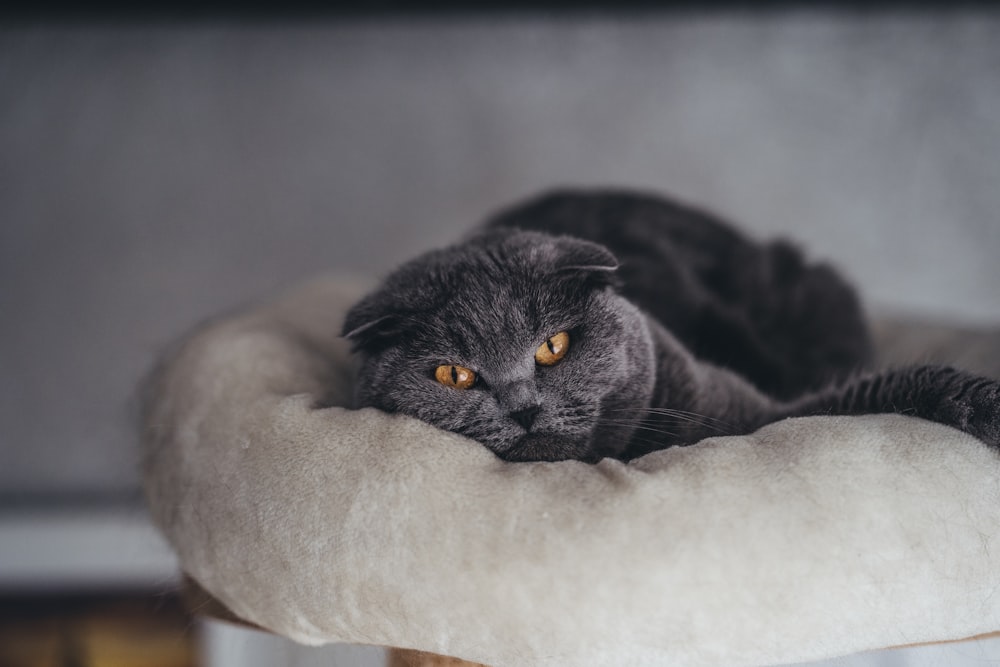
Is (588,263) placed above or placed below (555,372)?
above

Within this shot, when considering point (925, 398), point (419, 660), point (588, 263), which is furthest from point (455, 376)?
point (925, 398)

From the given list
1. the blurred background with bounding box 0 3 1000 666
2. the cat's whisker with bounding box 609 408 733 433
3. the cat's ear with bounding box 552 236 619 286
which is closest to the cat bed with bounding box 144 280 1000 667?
the cat's whisker with bounding box 609 408 733 433

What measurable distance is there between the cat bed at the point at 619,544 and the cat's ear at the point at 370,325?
0.48 feet

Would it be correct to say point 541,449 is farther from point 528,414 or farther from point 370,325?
point 370,325

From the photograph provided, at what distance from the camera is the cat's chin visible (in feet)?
3.04

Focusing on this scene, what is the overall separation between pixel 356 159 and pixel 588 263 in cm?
155

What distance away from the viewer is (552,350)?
0.99 meters

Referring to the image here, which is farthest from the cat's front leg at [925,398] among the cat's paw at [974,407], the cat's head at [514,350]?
the cat's head at [514,350]

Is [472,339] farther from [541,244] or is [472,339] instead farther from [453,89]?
[453,89]

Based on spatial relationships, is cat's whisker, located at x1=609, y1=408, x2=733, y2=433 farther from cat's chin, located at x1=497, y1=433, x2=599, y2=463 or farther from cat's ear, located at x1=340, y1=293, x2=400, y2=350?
cat's ear, located at x1=340, y1=293, x2=400, y2=350

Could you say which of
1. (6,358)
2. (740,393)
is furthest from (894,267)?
(6,358)

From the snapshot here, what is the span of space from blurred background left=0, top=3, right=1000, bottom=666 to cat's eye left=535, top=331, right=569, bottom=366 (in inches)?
57.4

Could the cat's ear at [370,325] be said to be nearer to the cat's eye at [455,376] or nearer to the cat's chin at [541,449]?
the cat's eye at [455,376]

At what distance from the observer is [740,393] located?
1172 millimetres
